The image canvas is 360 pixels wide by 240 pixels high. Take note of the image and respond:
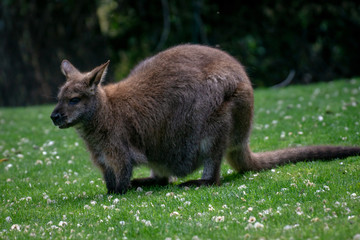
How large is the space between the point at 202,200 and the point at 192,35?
10.7 m

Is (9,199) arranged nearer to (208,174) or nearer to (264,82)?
(208,174)

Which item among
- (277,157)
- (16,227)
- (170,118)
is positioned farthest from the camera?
(277,157)

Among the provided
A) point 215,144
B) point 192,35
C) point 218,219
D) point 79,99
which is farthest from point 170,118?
point 192,35

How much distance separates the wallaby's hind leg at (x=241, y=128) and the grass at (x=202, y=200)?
0.69 feet

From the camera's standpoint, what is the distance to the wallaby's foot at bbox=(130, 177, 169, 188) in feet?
21.5

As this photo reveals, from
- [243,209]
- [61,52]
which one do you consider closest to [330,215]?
[243,209]

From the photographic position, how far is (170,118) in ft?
20.2

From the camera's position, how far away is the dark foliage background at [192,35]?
49.9 ft

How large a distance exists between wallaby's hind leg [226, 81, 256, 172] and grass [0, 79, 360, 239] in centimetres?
21

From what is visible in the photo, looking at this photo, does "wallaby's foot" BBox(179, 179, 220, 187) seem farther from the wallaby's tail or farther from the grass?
the wallaby's tail

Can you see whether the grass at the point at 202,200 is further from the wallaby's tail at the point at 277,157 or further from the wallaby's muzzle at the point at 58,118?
the wallaby's muzzle at the point at 58,118

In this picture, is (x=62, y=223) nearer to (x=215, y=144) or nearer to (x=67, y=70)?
(x=215, y=144)

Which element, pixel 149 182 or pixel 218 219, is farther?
pixel 149 182

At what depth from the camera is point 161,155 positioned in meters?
6.21
